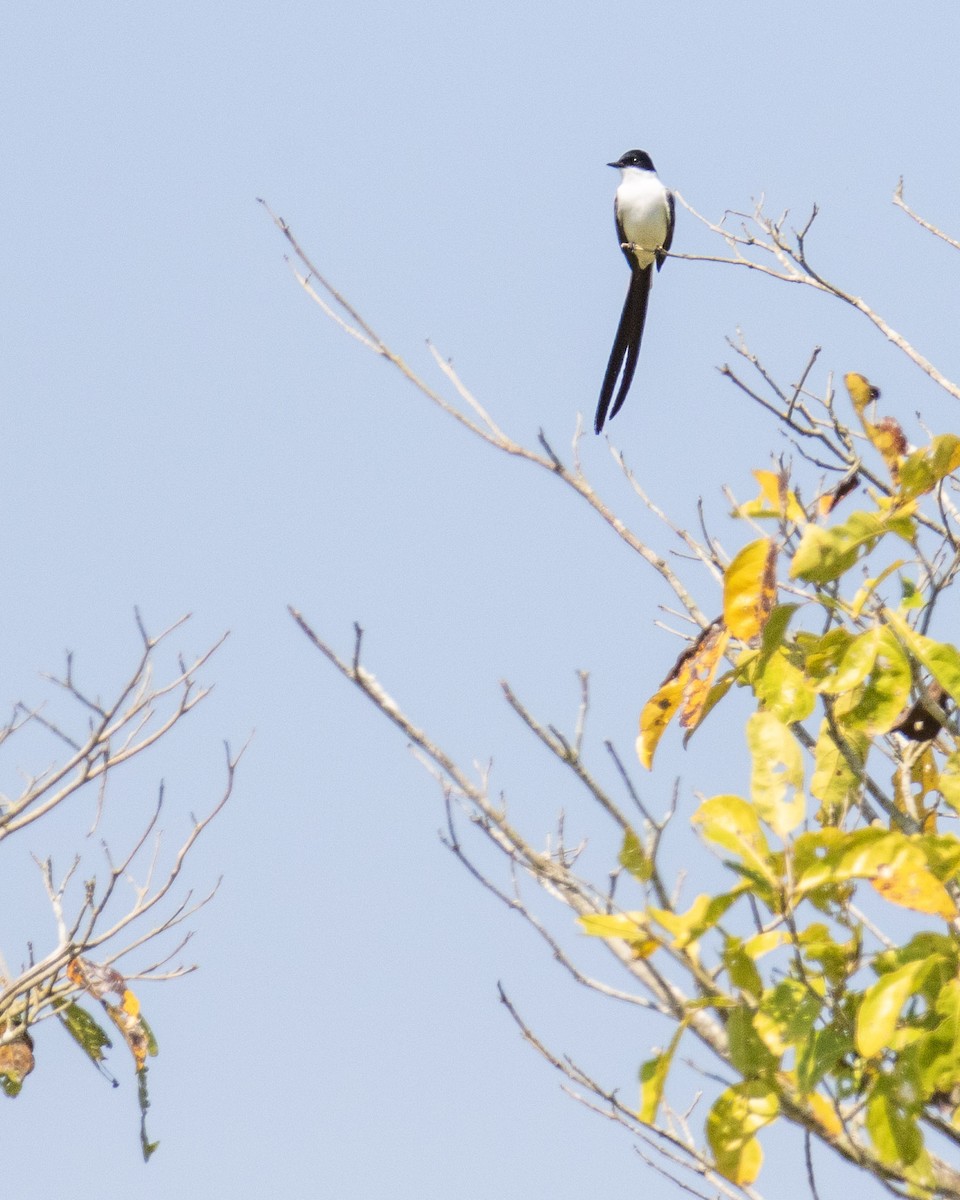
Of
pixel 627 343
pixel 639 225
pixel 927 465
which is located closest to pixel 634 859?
pixel 927 465

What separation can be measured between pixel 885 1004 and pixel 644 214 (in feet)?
22.7

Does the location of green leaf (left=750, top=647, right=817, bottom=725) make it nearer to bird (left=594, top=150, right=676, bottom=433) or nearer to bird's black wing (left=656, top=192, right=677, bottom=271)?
bird (left=594, top=150, right=676, bottom=433)

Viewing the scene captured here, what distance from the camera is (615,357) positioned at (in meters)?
5.26

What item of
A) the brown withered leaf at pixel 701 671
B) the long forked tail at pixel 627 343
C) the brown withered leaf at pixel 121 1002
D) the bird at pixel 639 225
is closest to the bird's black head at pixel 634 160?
the bird at pixel 639 225

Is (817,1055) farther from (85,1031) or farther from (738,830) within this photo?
(85,1031)

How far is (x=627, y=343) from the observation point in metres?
5.64

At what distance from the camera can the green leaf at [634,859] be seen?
64.2 inches

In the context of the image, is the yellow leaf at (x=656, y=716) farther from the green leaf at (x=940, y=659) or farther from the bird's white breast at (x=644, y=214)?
the bird's white breast at (x=644, y=214)

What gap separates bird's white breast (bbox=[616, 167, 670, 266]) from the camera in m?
8.12

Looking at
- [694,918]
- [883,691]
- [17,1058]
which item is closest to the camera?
[694,918]

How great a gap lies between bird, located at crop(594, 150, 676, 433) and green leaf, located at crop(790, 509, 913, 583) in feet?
13.1

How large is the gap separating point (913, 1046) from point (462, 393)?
1309 millimetres

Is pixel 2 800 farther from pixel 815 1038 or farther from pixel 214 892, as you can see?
pixel 815 1038

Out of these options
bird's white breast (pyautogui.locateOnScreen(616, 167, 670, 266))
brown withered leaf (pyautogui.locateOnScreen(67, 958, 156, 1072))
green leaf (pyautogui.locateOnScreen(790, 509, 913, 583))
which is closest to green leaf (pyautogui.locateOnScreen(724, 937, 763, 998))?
green leaf (pyautogui.locateOnScreen(790, 509, 913, 583))
